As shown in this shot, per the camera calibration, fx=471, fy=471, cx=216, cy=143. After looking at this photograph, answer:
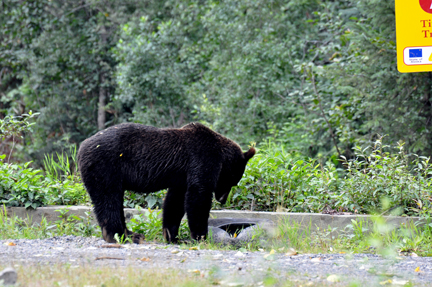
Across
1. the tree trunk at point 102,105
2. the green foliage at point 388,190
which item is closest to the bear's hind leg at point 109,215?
the green foliage at point 388,190

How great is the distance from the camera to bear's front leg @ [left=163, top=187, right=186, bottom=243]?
5926 millimetres

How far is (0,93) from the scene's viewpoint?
1902 centimetres

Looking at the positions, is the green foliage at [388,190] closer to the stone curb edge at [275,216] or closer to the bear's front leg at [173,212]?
the stone curb edge at [275,216]

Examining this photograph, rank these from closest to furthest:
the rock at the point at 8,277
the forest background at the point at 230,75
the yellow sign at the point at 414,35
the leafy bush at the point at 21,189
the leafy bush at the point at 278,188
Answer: the rock at the point at 8,277, the yellow sign at the point at 414,35, the leafy bush at the point at 21,189, the leafy bush at the point at 278,188, the forest background at the point at 230,75

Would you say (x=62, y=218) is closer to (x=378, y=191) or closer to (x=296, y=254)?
(x=296, y=254)

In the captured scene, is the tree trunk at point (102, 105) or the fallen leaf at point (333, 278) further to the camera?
the tree trunk at point (102, 105)

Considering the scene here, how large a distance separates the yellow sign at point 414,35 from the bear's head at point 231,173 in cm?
228

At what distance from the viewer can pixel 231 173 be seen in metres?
6.21

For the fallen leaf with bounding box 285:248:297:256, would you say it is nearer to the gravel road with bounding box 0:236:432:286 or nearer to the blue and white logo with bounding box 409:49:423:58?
the gravel road with bounding box 0:236:432:286

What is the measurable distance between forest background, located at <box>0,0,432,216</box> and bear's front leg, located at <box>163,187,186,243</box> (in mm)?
1182

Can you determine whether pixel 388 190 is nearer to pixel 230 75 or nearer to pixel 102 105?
pixel 230 75

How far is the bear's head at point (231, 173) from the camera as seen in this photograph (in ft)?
20.1

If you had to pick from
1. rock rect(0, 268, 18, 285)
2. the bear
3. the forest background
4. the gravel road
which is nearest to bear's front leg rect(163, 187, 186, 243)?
the bear


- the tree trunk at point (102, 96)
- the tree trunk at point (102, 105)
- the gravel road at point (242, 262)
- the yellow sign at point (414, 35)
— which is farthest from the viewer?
the tree trunk at point (102, 105)
